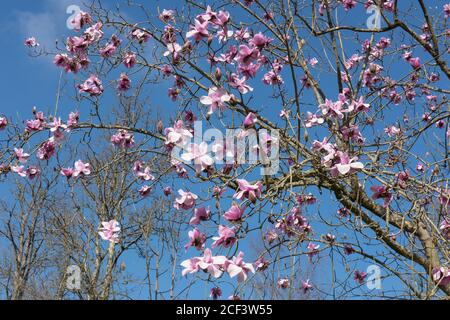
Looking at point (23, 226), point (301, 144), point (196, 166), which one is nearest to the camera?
point (196, 166)

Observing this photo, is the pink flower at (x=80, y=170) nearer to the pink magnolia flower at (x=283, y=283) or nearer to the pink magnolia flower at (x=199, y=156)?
the pink magnolia flower at (x=199, y=156)

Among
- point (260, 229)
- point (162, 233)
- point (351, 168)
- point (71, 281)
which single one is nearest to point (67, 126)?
point (162, 233)

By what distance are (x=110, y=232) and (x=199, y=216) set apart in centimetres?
121

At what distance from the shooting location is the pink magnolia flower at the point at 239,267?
72.7 inches

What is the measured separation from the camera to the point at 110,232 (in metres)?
3.25

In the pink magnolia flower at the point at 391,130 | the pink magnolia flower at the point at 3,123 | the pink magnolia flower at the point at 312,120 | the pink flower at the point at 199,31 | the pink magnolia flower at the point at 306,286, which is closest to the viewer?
the pink flower at the point at 199,31

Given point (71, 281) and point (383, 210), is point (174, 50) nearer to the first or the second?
point (383, 210)

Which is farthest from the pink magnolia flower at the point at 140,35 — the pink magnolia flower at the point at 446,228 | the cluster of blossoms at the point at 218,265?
the pink magnolia flower at the point at 446,228

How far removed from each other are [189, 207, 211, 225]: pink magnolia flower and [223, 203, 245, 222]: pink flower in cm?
16

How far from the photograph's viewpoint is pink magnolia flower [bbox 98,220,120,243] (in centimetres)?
323

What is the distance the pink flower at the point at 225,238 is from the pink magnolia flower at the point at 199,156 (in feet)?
1.17

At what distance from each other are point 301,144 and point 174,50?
3.15 ft

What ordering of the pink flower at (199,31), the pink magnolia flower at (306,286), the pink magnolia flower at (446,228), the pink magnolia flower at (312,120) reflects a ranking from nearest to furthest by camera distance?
the pink flower at (199,31), the pink magnolia flower at (312,120), the pink magnolia flower at (446,228), the pink magnolia flower at (306,286)

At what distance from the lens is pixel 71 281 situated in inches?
278
